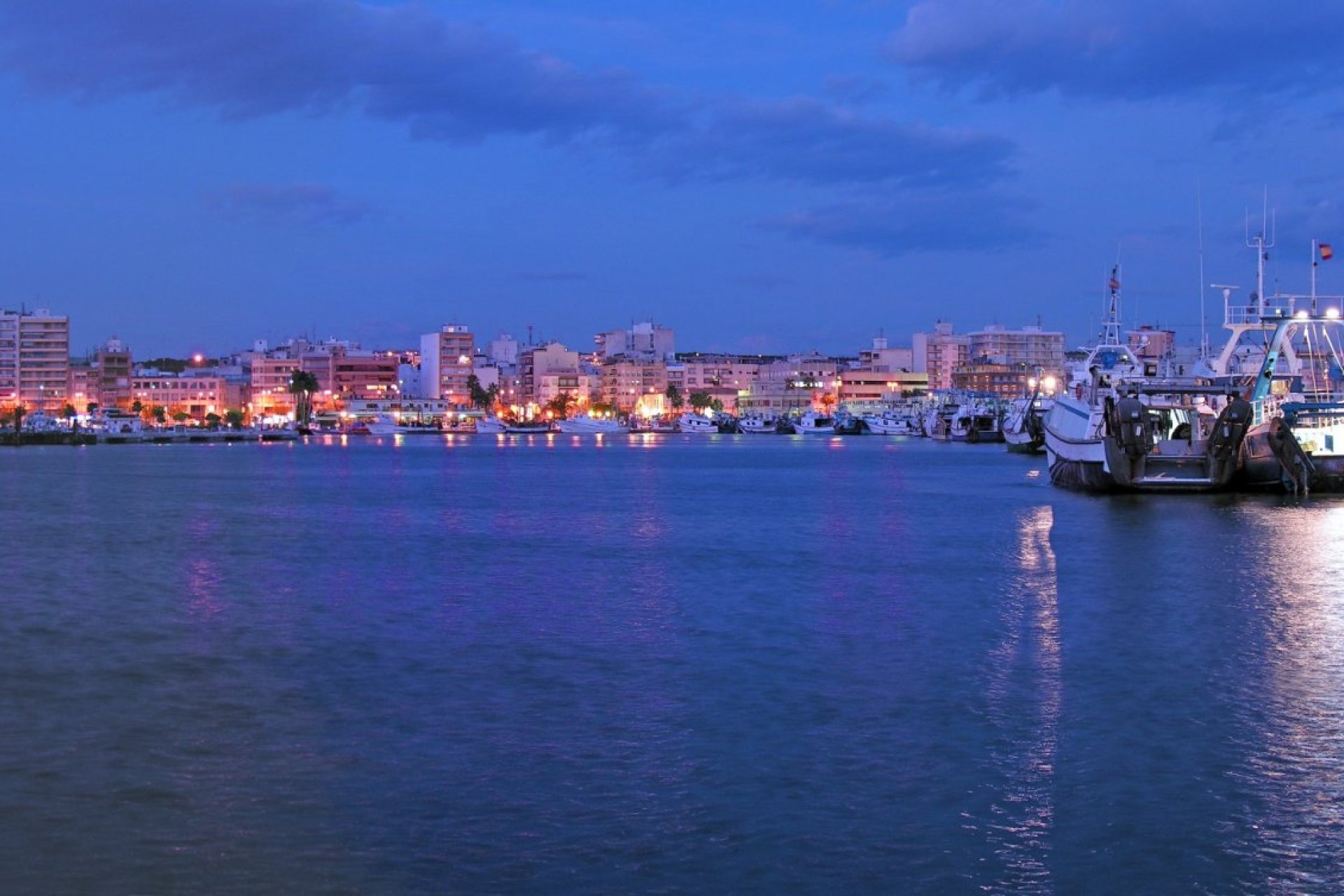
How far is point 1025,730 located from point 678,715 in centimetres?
330

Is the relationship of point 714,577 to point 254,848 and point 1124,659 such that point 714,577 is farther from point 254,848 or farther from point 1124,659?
point 254,848

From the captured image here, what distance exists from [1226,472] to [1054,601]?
24108 millimetres

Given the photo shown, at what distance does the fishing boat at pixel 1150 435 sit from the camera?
44.5 metres

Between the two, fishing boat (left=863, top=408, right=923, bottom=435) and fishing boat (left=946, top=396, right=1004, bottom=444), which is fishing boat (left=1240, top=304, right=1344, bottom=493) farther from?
fishing boat (left=863, top=408, right=923, bottom=435)

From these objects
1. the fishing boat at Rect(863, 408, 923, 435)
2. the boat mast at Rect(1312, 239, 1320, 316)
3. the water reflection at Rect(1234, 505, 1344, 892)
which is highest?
the boat mast at Rect(1312, 239, 1320, 316)

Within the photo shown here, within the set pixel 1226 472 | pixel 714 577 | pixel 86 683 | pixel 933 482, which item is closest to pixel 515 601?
pixel 714 577

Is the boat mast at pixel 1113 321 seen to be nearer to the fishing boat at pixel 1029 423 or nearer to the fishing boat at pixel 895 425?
the fishing boat at pixel 1029 423

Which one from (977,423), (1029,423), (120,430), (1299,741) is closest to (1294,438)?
(1299,741)

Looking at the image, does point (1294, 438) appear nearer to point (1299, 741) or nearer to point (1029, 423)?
point (1299, 741)

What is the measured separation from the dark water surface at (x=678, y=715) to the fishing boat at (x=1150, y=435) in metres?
9.47

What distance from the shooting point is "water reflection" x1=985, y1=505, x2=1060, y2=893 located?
33.7 ft

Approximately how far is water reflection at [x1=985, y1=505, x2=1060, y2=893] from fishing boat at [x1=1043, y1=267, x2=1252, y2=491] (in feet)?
66.1

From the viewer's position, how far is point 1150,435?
4619 centimetres

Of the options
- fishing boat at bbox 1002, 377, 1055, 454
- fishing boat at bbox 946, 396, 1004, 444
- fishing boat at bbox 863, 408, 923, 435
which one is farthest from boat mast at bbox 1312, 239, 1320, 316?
fishing boat at bbox 863, 408, 923, 435
